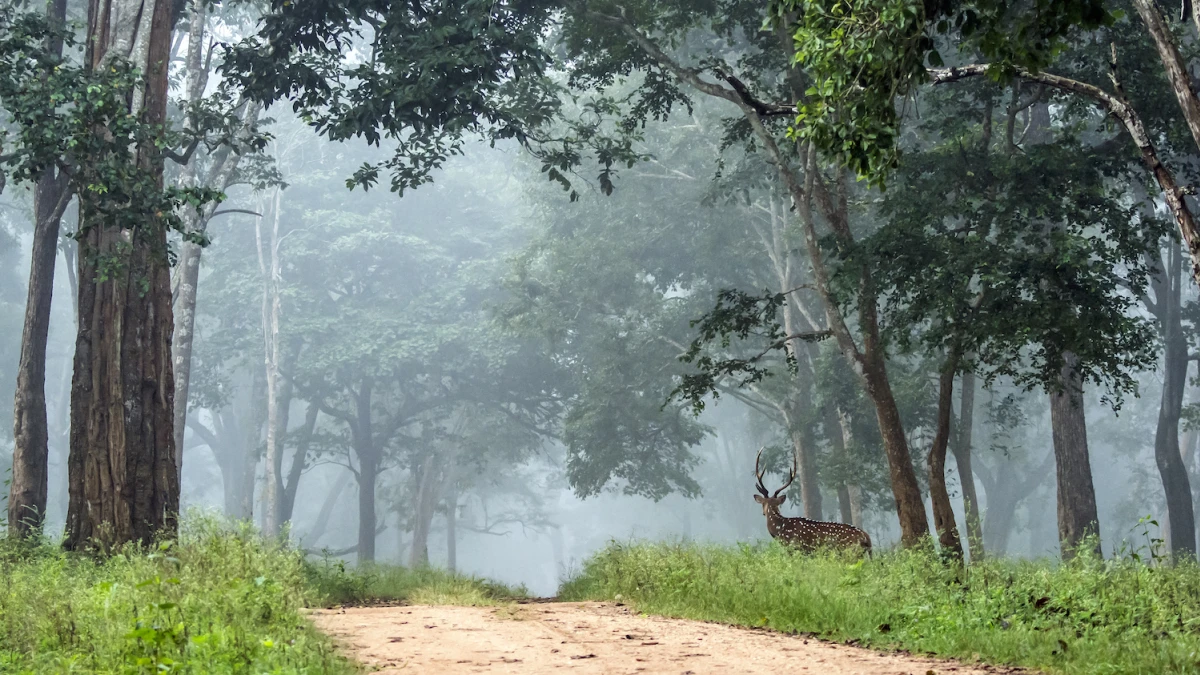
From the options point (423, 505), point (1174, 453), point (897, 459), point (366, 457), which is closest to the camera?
point (897, 459)

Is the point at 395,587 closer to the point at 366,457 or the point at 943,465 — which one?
the point at 943,465

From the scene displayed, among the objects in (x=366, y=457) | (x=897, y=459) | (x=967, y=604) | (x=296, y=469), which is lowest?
(x=967, y=604)

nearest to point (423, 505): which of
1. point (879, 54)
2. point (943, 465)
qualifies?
point (943, 465)

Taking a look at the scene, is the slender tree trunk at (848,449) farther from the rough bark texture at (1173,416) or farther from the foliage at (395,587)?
the foliage at (395,587)

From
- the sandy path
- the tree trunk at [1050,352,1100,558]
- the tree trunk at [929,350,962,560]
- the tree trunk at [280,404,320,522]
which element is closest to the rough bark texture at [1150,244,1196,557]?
the tree trunk at [1050,352,1100,558]

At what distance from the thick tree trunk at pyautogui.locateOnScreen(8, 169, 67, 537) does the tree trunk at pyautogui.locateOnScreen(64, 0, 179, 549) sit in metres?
2.38

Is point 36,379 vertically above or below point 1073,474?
above

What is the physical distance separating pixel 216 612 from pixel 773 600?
4525 millimetres

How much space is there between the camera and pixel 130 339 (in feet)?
43.9

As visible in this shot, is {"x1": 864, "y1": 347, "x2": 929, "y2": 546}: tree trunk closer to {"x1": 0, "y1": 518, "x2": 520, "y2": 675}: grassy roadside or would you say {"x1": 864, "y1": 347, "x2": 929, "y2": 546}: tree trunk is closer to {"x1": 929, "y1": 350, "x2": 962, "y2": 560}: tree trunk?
{"x1": 929, "y1": 350, "x2": 962, "y2": 560}: tree trunk

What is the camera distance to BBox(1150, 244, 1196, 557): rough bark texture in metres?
22.3

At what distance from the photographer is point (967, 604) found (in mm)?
8289

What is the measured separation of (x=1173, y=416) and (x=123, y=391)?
21.1 meters

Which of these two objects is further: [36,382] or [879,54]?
[36,382]
